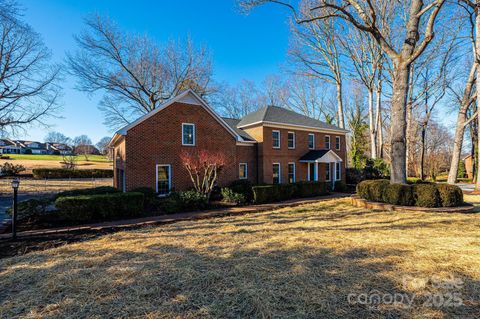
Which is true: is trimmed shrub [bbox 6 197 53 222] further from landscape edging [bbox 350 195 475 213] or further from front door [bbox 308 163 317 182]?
front door [bbox 308 163 317 182]

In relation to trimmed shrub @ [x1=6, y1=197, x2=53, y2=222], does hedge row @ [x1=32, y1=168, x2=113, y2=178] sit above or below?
above

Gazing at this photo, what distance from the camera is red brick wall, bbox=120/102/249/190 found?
1147 centimetres

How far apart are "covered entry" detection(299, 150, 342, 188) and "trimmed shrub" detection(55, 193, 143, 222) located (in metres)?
13.3

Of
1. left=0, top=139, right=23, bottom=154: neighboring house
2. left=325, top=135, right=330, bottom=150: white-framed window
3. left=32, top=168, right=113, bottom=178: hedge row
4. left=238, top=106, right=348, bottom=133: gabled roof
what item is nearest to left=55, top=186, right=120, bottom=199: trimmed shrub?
left=238, top=106, right=348, bottom=133: gabled roof

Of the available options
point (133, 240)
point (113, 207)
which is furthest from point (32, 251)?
point (113, 207)

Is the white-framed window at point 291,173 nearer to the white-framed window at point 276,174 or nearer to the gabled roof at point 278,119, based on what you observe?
the white-framed window at point 276,174

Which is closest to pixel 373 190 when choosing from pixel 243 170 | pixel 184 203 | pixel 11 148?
pixel 243 170

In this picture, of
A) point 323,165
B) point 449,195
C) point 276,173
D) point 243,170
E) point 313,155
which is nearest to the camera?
point 449,195

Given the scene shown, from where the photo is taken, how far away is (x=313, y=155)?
18.3 metres

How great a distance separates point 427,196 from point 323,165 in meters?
10.6

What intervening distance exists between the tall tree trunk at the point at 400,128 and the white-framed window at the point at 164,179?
37.2ft

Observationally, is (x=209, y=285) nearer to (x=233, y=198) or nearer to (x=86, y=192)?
(x=233, y=198)

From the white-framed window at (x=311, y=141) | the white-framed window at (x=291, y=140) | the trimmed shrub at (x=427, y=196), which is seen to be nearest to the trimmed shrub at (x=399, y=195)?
the trimmed shrub at (x=427, y=196)

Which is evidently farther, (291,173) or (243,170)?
(291,173)
